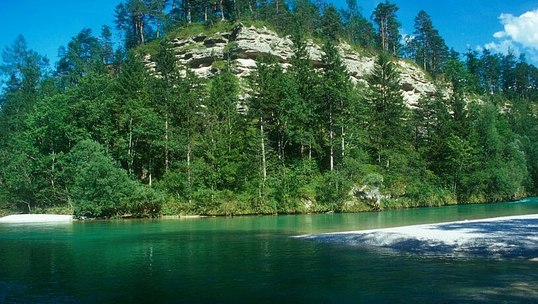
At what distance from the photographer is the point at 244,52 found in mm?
74500

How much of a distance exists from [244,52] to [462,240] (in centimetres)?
6359

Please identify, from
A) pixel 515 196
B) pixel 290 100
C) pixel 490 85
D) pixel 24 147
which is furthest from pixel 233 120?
pixel 490 85

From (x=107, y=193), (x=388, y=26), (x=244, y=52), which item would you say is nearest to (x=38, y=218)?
(x=107, y=193)

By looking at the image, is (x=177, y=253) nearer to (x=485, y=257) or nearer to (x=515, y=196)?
(x=485, y=257)

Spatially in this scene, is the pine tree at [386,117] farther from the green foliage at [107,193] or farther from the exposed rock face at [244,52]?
Answer: the green foliage at [107,193]

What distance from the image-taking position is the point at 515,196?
5897cm

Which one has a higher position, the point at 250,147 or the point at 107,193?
the point at 250,147

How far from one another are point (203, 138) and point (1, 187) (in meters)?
32.1

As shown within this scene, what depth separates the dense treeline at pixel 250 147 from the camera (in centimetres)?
4531

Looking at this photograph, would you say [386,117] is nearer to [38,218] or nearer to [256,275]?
[38,218]

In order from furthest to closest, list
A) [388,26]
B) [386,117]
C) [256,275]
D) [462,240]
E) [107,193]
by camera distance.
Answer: [388,26], [386,117], [107,193], [462,240], [256,275]

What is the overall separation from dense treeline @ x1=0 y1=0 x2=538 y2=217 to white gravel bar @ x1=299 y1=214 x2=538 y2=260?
24465 mm

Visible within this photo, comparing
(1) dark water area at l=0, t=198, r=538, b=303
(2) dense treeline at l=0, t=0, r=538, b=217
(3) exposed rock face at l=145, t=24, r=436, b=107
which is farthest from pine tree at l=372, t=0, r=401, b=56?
(1) dark water area at l=0, t=198, r=538, b=303

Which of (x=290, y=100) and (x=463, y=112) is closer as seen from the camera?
(x=290, y=100)
